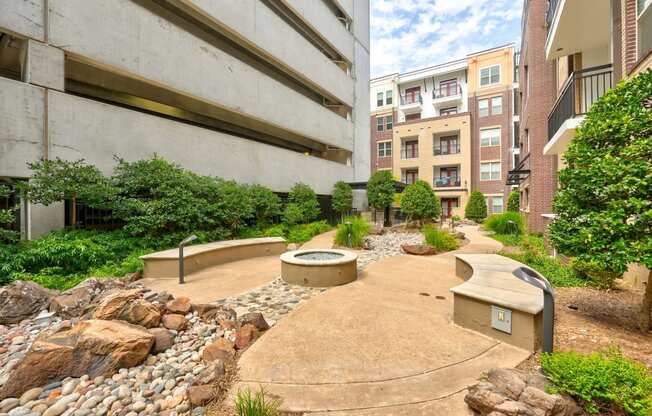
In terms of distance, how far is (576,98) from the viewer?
26.2 feet

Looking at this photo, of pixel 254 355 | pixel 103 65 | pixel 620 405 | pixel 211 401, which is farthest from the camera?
pixel 103 65

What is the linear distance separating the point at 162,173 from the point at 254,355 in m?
7.67

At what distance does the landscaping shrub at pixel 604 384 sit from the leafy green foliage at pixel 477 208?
82.3 feet

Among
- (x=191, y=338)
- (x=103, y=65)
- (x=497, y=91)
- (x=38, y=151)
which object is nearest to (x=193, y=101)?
(x=103, y=65)

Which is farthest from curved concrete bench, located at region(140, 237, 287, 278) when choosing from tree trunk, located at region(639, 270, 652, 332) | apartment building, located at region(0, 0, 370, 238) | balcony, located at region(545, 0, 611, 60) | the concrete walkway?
balcony, located at region(545, 0, 611, 60)

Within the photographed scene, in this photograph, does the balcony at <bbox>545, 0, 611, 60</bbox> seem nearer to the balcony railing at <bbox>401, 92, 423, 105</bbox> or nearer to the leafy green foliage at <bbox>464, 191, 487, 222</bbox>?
the leafy green foliage at <bbox>464, 191, 487, 222</bbox>

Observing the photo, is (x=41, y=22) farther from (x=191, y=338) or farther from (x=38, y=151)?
(x=191, y=338)

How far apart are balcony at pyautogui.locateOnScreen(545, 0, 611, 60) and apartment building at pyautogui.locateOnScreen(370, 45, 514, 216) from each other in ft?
62.6

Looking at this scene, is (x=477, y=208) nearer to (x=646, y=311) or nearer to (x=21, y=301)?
(x=646, y=311)

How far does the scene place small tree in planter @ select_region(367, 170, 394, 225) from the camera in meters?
18.4

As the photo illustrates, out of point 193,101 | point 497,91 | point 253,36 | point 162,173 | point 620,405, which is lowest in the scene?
point 620,405

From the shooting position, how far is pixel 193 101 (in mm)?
12367

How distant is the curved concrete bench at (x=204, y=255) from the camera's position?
23.0 feet

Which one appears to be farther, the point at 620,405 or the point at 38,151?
the point at 38,151
